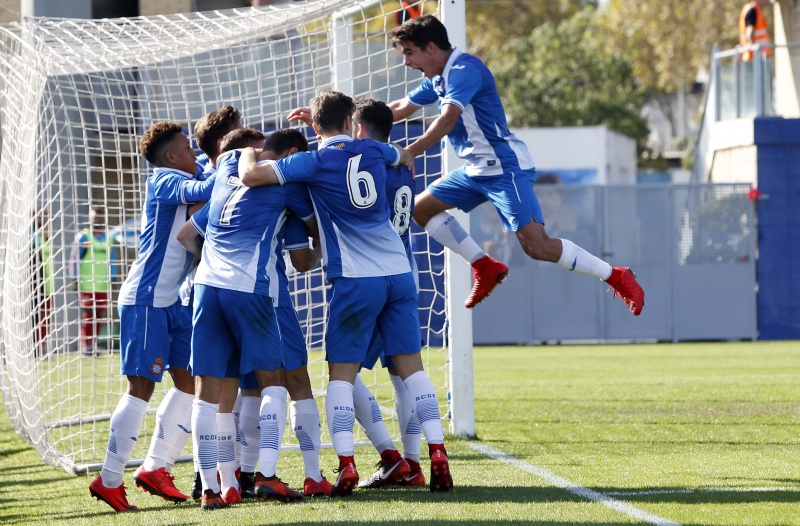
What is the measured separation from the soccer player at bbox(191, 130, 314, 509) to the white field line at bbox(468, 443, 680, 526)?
137 centimetres

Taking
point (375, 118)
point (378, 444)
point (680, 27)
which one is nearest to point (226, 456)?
point (378, 444)

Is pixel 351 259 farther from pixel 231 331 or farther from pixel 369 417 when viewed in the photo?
pixel 369 417

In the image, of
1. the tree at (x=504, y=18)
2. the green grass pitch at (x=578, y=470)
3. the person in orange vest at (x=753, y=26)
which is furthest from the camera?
the tree at (x=504, y=18)

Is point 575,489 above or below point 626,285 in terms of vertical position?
below

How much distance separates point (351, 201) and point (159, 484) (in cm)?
175

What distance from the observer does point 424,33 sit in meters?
6.62

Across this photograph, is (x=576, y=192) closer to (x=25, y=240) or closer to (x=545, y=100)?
(x=25, y=240)

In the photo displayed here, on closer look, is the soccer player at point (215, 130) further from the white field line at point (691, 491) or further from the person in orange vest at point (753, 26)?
the person in orange vest at point (753, 26)

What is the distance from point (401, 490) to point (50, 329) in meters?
3.28

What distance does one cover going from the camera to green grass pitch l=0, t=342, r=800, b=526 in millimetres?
5223

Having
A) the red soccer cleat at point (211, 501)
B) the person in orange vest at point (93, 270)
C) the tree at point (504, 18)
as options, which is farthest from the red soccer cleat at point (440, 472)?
the tree at point (504, 18)

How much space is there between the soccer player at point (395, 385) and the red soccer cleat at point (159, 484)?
3.18 ft

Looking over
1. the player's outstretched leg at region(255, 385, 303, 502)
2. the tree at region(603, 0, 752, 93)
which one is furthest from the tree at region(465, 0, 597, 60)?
the player's outstretched leg at region(255, 385, 303, 502)

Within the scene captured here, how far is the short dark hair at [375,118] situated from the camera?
6.07 metres
